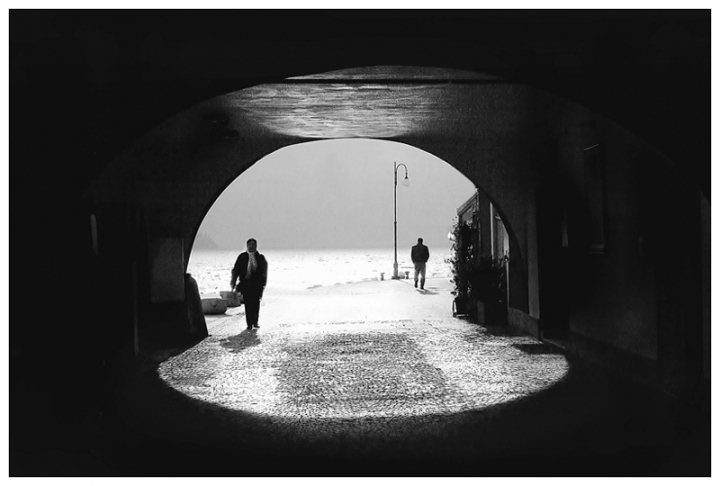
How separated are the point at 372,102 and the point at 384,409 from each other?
4290 millimetres

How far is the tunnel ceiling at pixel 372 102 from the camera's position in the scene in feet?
23.2

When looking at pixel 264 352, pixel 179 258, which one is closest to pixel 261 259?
pixel 179 258

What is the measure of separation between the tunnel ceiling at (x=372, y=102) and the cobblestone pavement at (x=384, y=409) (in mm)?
3078

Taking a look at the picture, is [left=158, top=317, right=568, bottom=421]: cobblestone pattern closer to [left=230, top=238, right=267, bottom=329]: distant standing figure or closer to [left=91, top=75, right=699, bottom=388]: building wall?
[left=230, top=238, right=267, bottom=329]: distant standing figure

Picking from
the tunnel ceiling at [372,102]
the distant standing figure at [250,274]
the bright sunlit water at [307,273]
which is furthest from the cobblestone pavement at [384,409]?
the bright sunlit water at [307,273]

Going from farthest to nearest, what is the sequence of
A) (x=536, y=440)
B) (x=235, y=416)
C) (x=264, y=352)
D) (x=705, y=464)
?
(x=264, y=352)
(x=235, y=416)
(x=536, y=440)
(x=705, y=464)

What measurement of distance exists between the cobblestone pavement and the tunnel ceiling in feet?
10.1

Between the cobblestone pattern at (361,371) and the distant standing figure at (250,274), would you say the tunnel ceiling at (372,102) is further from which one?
the cobblestone pattern at (361,371)

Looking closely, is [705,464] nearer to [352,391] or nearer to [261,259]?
[352,391]

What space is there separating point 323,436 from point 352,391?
1668mm

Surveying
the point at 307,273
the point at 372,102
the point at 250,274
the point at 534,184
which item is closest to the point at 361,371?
the point at 372,102

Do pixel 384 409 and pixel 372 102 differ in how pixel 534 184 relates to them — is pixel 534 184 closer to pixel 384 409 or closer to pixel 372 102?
pixel 372 102

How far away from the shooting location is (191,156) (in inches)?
430

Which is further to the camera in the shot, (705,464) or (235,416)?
(235,416)
